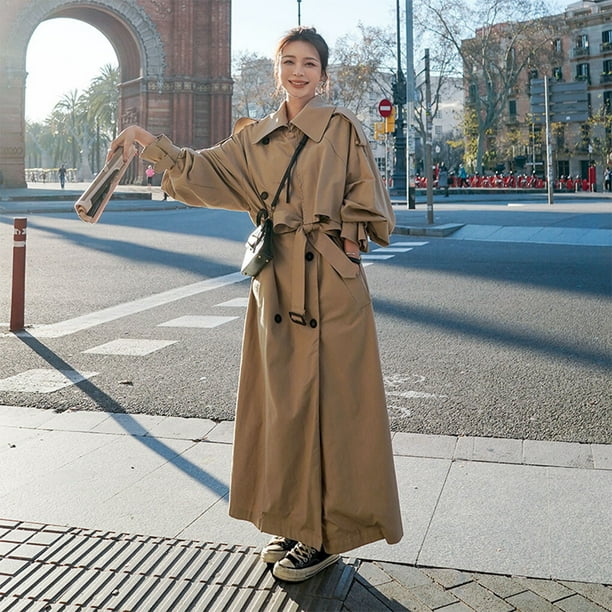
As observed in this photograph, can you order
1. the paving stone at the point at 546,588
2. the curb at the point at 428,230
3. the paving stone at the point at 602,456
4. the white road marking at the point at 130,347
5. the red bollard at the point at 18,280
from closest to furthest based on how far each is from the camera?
the paving stone at the point at 546,588
the paving stone at the point at 602,456
the white road marking at the point at 130,347
the red bollard at the point at 18,280
the curb at the point at 428,230

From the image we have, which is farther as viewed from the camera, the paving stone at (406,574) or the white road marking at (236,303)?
the white road marking at (236,303)

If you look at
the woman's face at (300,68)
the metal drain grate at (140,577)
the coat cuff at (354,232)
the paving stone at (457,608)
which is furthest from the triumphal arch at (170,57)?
the paving stone at (457,608)

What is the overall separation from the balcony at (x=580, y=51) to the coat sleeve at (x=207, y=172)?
87.1 metres

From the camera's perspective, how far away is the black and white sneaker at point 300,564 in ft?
10.3

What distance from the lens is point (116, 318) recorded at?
895 cm

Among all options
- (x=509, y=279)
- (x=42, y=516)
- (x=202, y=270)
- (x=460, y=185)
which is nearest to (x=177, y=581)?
(x=42, y=516)

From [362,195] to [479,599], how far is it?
4.70 ft

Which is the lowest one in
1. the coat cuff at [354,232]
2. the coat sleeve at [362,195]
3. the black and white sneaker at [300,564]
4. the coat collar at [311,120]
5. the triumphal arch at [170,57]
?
the black and white sneaker at [300,564]

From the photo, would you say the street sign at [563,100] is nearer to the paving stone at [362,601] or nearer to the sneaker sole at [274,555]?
the sneaker sole at [274,555]

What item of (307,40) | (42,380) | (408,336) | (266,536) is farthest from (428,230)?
(307,40)

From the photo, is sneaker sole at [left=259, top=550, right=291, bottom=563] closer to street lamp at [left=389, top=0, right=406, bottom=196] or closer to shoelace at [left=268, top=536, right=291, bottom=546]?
shoelace at [left=268, top=536, right=291, bottom=546]

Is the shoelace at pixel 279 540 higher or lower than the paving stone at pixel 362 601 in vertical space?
higher

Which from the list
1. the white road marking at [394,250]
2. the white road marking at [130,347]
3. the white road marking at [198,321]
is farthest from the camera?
the white road marking at [394,250]

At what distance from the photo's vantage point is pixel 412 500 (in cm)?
386
